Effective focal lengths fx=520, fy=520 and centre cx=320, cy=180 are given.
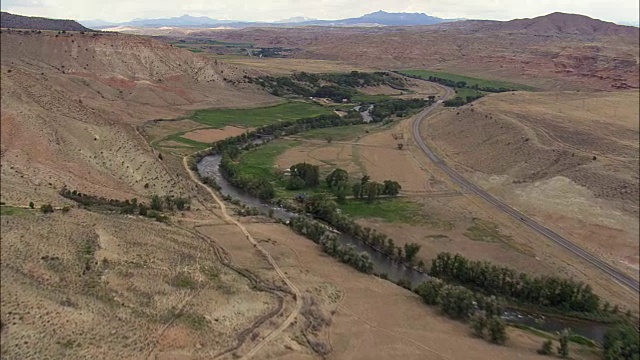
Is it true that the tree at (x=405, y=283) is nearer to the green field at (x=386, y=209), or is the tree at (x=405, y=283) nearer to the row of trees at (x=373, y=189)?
the green field at (x=386, y=209)

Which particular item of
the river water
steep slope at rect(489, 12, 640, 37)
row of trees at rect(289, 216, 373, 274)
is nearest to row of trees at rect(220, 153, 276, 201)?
the river water

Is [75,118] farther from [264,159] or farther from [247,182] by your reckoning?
[264,159]

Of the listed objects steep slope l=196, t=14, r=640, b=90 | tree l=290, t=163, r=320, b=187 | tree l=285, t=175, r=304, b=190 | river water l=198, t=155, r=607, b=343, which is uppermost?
steep slope l=196, t=14, r=640, b=90

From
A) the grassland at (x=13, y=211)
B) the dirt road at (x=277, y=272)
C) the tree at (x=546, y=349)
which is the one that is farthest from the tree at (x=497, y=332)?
the grassland at (x=13, y=211)

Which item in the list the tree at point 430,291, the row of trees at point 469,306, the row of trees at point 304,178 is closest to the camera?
the row of trees at point 469,306

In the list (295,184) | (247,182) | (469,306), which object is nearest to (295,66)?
(295,184)

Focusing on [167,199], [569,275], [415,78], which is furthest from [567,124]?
[415,78]

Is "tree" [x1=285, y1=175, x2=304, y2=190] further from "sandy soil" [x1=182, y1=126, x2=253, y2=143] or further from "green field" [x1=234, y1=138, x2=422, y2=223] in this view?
"sandy soil" [x1=182, y1=126, x2=253, y2=143]
